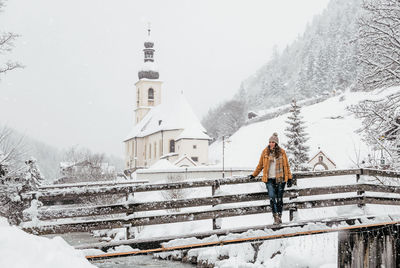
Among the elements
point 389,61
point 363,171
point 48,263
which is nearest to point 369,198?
point 363,171

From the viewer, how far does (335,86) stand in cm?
9925

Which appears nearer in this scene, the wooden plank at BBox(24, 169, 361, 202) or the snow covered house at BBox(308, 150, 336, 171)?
the wooden plank at BBox(24, 169, 361, 202)

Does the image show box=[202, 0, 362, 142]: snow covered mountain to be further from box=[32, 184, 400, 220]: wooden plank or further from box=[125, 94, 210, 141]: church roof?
box=[32, 184, 400, 220]: wooden plank

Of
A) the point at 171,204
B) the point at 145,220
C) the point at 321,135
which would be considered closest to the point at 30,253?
the point at 145,220

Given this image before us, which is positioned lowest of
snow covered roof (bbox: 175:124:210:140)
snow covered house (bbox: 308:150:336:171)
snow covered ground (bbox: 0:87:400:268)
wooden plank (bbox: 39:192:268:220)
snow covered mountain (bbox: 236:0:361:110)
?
snow covered ground (bbox: 0:87:400:268)

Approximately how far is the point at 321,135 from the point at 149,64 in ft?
108

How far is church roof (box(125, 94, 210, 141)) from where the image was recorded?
202 ft

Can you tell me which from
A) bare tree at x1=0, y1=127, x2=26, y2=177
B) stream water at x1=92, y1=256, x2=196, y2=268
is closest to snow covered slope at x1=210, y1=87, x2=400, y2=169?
bare tree at x1=0, y1=127, x2=26, y2=177

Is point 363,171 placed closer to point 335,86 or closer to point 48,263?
point 48,263

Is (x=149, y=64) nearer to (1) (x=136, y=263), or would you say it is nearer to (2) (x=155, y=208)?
(1) (x=136, y=263)

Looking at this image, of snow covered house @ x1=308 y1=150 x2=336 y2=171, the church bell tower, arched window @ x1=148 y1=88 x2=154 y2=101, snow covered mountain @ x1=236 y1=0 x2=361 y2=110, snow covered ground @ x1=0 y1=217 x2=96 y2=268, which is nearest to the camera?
snow covered ground @ x1=0 y1=217 x2=96 y2=268

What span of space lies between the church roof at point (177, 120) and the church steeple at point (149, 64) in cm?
888

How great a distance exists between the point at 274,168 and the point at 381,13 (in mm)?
7103

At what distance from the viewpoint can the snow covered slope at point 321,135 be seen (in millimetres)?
58312
